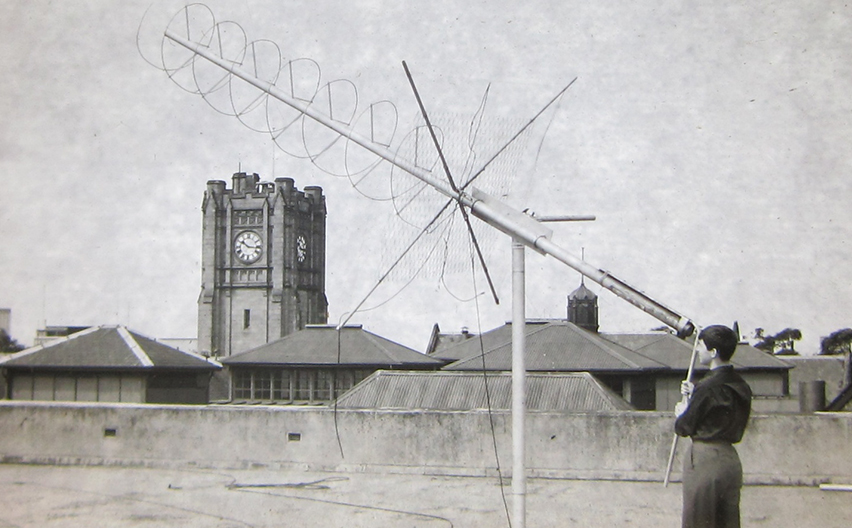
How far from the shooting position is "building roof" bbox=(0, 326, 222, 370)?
92.9ft

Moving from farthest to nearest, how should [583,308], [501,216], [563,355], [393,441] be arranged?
[583,308], [563,355], [393,441], [501,216]

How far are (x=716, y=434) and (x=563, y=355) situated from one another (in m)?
30.2

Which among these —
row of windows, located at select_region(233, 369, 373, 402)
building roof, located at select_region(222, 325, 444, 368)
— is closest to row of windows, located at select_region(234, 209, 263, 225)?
building roof, located at select_region(222, 325, 444, 368)

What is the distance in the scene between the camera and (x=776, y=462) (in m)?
12.6

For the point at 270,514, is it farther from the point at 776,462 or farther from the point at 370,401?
the point at 370,401

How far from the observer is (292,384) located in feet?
134

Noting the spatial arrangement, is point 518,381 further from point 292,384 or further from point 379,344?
point 292,384

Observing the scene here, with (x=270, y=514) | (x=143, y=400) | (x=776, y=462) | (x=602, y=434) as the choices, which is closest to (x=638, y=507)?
(x=602, y=434)

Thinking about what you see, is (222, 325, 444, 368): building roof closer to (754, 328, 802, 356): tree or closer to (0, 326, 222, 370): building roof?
(0, 326, 222, 370): building roof

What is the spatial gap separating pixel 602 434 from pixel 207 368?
23.3m

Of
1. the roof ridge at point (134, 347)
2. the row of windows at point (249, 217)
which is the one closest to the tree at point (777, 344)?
the roof ridge at point (134, 347)

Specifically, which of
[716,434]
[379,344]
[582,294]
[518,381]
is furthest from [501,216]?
[582,294]

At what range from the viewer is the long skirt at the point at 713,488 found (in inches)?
218

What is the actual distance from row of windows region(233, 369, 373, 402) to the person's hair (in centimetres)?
3410
